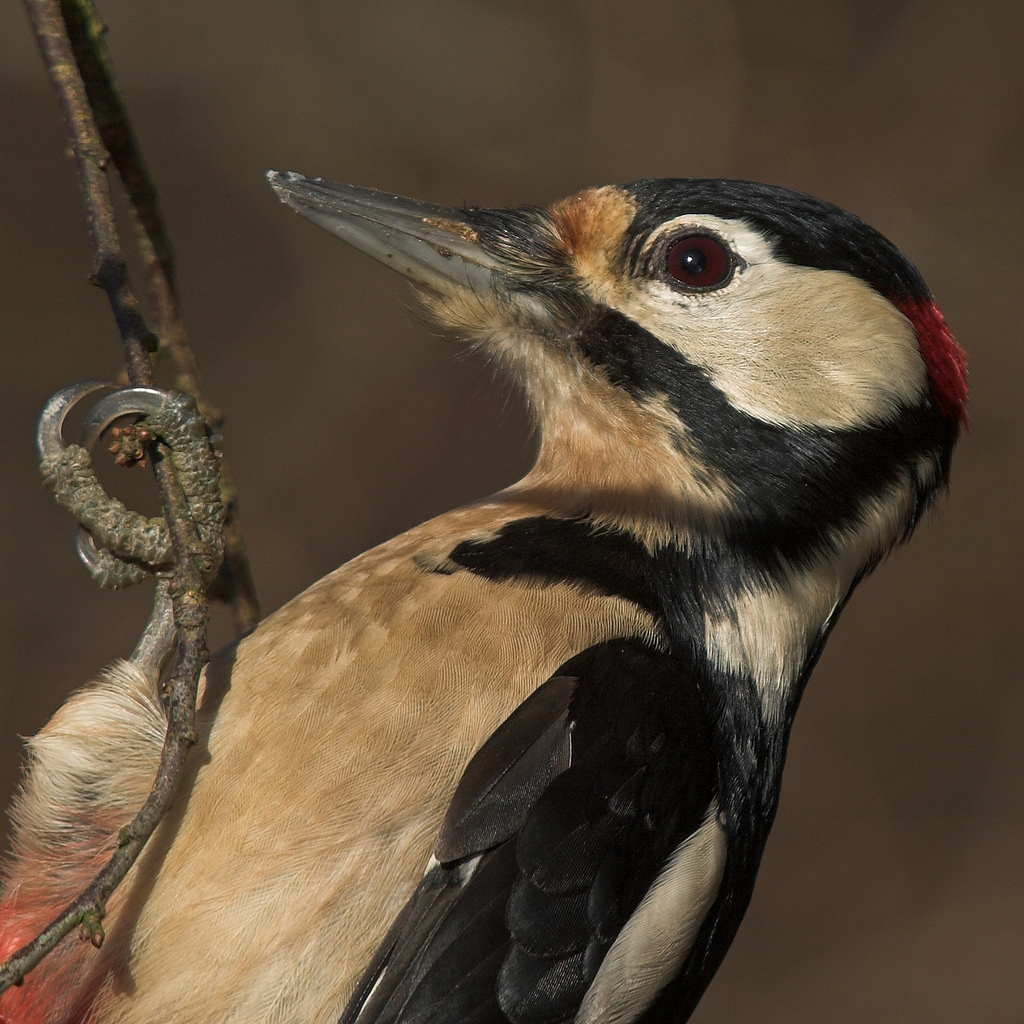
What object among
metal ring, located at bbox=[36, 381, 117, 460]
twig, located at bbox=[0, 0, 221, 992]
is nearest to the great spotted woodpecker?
twig, located at bbox=[0, 0, 221, 992]

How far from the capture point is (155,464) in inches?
75.9

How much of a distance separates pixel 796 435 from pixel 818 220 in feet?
1.30

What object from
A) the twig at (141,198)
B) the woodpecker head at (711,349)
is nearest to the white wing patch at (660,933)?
the woodpecker head at (711,349)

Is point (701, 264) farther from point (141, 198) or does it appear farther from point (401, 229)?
point (141, 198)

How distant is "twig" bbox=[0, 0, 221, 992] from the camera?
1671mm

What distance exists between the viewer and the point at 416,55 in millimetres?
5676

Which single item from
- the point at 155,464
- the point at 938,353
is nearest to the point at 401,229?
the point at 155,464

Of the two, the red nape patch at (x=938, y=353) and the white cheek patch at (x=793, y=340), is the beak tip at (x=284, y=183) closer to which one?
the white cheek patch at (x=793, y=340)

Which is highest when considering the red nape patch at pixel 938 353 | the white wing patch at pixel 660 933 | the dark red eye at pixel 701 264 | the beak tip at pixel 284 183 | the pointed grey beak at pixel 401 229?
the beak tip at pixel 284 183

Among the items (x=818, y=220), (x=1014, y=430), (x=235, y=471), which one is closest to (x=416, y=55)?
(x=235, y=471)

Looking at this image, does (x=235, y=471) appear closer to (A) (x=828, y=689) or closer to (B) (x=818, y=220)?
(A) (x=828, y=689)

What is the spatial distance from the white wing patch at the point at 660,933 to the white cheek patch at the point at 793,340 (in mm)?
716

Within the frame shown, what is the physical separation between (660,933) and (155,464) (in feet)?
3.56

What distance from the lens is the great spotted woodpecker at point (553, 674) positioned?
1.84 metres
